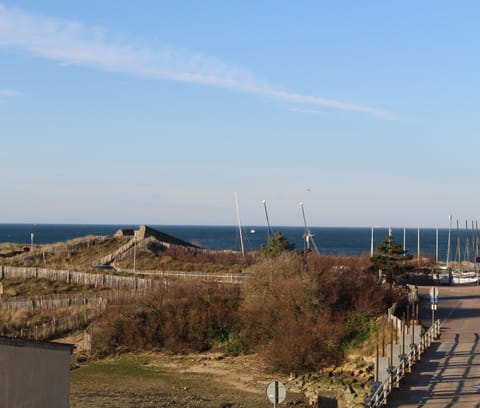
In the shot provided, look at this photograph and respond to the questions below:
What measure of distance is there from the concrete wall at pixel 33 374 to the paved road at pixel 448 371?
30.0ft

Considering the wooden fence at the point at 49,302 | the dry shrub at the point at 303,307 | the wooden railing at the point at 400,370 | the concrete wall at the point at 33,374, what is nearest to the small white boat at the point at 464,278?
the dry shrub at the point at 303,307

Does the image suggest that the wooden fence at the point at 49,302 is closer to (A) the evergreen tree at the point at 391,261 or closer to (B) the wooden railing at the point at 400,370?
(A) the evergreen tree at the point at 391,261

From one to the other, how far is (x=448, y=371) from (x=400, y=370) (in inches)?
95.9

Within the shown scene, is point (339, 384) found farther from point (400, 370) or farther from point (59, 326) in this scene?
point (59, 326)

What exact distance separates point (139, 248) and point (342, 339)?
38458 millimetres

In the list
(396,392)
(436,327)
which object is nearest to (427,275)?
(436,327)

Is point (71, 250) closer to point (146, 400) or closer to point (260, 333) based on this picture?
point (260, 333)

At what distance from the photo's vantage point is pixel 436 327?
3509 centimetres

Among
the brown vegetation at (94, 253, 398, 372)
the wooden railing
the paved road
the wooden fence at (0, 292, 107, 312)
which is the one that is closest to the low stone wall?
the brown vegetation at (94, 253, 398, 372)

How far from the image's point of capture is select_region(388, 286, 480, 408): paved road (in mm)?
23766

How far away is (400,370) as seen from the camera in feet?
85.8

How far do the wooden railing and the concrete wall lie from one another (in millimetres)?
7990

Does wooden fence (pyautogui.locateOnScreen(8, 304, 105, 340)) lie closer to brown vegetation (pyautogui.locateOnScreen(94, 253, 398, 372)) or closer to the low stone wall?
brown vegetation (pyautogui.locateOnScreen(94, 253, 398, 372))

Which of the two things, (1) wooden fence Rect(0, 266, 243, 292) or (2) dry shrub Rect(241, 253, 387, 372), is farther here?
(1) wooden fence Rect(0, 266, 243, 292)
